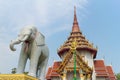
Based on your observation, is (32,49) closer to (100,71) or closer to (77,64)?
(77,64)

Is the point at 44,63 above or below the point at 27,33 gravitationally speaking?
below

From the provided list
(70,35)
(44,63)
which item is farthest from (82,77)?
(44,63)

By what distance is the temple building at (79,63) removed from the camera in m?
23.1

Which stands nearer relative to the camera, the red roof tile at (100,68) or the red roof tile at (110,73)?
the red roof tile at (100,68)

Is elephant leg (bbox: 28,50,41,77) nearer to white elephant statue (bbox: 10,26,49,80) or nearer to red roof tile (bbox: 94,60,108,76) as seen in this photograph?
white elephant statue (bbox: 10,26,49,80)

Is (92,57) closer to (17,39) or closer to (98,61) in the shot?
(98,61)

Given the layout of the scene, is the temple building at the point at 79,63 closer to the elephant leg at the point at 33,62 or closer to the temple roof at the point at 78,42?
the temple roof at the point at 78,42

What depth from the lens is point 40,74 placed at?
230 inches

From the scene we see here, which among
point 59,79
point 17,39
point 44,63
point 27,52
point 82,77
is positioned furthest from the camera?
point 59,79

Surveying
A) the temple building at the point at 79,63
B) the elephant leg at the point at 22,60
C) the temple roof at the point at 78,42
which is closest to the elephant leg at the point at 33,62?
the elephant leg at the point at 22,60

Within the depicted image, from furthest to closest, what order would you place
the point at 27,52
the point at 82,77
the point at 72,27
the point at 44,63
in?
the point at 72,27 < the point at 82,77 < the point at 44,63 < the point at 27,52

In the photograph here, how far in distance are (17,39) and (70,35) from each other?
2144 cm

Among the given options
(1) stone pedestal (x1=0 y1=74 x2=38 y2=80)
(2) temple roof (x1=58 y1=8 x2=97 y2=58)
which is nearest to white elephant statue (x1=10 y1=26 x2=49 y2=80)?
(1) stone pedestal (x1=0 y1=74 x2=38 y2=80)

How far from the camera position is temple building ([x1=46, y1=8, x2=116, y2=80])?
2306cm
